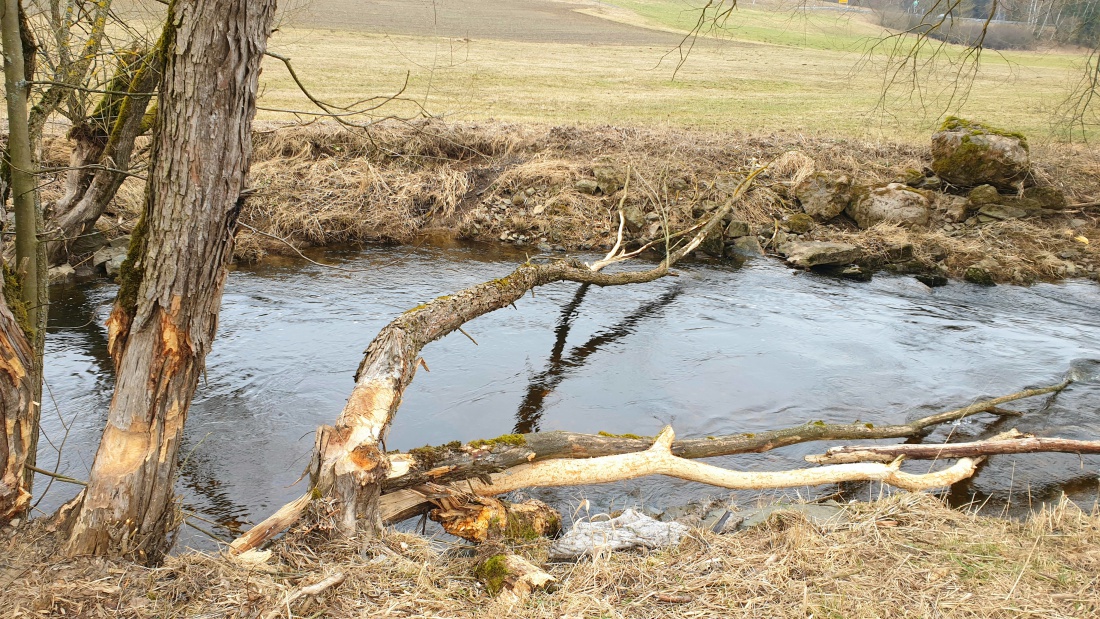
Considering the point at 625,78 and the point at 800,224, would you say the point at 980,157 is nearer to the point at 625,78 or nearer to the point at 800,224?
the point at 800,224

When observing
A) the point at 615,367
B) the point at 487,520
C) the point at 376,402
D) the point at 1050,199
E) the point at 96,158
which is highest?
Answer: the point at 1050,199

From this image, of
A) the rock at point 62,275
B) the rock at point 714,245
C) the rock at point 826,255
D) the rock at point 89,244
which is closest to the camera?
the rock at point 62,275

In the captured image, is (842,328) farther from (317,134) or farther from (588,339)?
(317,134)

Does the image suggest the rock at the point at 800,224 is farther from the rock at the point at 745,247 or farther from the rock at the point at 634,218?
the rock at the point at 634,218

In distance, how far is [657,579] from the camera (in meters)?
4.05

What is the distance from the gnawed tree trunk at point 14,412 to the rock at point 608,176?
10767mm

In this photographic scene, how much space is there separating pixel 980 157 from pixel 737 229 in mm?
4509

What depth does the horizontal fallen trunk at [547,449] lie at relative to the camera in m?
4.78

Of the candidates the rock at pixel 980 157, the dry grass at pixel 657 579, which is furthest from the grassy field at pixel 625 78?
the dry grass at pixel 657 579

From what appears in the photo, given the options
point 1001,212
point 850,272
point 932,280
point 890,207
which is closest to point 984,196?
point 1001,212

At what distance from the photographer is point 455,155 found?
575 inches

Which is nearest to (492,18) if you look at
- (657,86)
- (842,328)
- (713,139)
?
(657,86)

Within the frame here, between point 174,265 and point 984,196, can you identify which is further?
point 984,196

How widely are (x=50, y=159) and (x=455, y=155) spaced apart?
652 centimetres
